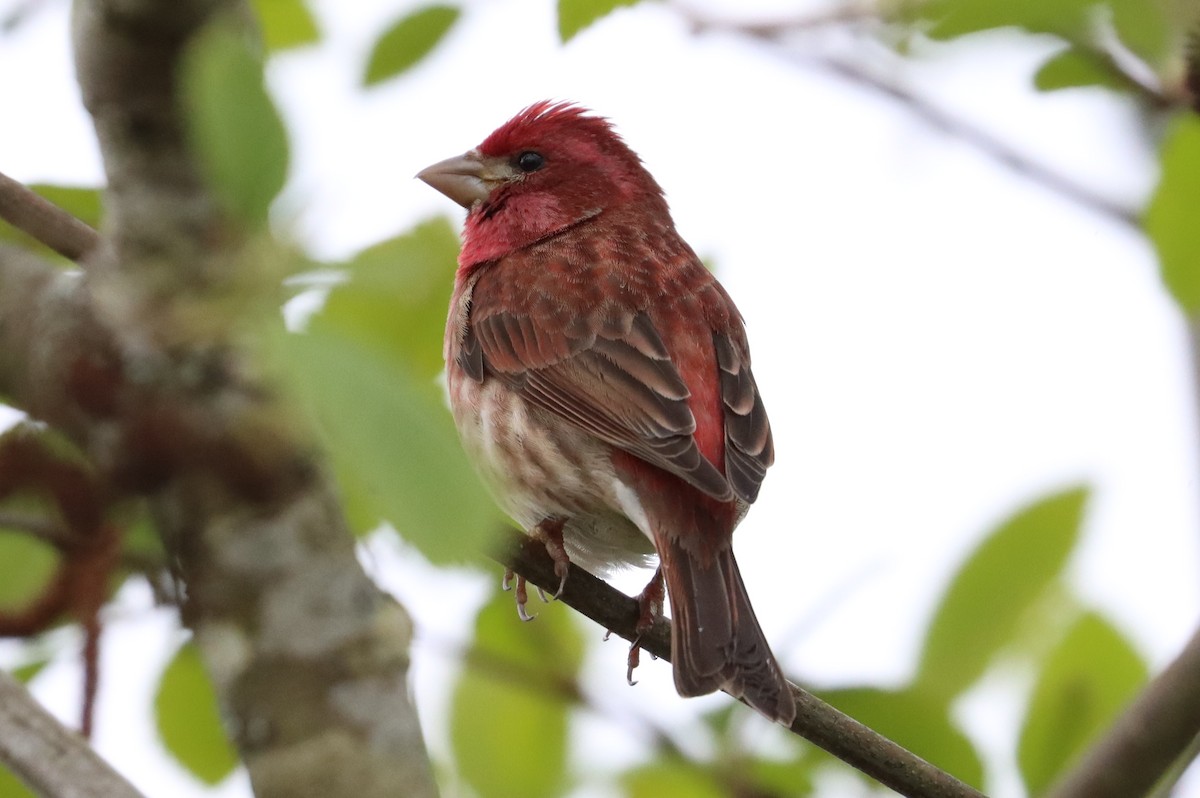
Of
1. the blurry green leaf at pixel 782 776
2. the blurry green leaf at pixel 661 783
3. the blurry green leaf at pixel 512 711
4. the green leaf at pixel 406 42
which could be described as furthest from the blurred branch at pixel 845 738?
the green leaf at pixel 406 42

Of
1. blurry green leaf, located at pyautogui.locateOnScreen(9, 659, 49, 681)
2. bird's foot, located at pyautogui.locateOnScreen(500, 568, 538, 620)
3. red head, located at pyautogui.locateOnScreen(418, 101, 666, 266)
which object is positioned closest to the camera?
blurry green leaf, located at pyautogui.locateOnScreen(9, 659, 49, 681)

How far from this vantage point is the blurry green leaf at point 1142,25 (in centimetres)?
186

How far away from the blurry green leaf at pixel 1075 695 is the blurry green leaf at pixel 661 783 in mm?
803

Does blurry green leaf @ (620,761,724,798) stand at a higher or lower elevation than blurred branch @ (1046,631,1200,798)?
lower

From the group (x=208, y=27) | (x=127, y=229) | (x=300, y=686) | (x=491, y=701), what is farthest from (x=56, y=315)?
(x=491, y=701)

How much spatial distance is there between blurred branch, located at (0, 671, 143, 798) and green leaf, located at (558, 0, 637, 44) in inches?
41.6

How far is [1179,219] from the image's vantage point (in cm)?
192

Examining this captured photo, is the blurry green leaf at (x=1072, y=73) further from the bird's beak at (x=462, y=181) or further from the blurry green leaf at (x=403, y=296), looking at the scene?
the bird's beak at (x=462, y=181)

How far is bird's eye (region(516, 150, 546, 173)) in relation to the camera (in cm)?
546

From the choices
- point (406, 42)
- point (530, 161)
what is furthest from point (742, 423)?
point (406, 42)

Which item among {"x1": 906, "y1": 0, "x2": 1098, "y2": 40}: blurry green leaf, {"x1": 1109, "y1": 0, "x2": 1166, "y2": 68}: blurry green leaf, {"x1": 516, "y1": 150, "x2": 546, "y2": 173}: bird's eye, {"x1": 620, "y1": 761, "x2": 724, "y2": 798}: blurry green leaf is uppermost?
{"x1": 906, "y1": 0, "x2": 1098, "y2": 40}: blurry green leaf

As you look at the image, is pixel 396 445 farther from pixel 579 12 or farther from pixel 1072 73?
pixel 1072 73

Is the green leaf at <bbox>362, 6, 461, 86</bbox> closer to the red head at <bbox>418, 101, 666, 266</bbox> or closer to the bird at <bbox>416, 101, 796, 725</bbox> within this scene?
the bird at <bbox>416, 101, 796, 725</bbox>

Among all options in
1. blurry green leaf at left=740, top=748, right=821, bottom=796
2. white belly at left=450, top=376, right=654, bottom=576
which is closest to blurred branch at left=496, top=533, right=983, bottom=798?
blurry green leaf at left=740, top=748, right=821, bottom=796
